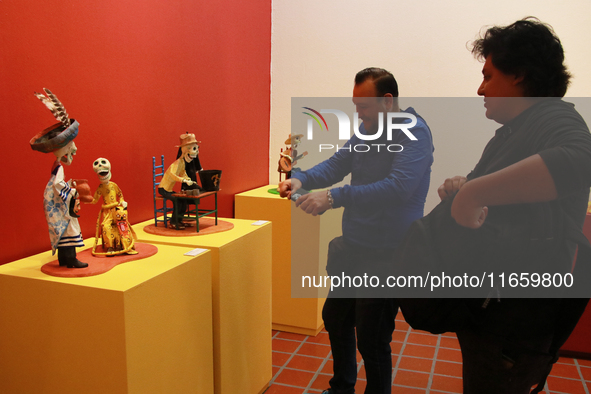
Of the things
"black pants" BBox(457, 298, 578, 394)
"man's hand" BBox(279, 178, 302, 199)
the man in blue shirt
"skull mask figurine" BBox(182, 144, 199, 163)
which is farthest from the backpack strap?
"skull mask figurine" BBox(182, 144, 199, 163)

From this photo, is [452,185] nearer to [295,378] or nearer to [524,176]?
[524,176]

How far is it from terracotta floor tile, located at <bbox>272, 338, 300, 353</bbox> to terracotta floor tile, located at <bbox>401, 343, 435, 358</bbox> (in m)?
0.70

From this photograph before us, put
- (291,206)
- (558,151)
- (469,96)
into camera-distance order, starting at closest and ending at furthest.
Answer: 1. (558,151)
2. (291,206)
3. (469,96)

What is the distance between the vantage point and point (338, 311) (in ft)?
7.09

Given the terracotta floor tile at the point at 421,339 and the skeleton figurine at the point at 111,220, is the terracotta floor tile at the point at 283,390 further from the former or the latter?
the skeleton figurine at the point at 111,220

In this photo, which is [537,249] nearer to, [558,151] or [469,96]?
[558,151]

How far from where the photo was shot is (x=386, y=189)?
5.88 feet

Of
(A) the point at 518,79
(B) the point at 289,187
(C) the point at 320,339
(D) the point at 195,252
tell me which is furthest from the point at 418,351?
(A) the point at 518,79

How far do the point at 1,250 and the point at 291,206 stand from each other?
1.75 meters

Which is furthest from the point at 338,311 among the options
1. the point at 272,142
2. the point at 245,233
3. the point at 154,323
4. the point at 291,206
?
the point at 272,142

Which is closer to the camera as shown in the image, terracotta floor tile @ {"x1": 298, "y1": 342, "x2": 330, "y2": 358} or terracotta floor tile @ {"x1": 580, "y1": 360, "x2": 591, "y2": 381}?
terracotta floor tile @ {"x1": 580, "y1": 360, "x2": 591, "y2": 381}

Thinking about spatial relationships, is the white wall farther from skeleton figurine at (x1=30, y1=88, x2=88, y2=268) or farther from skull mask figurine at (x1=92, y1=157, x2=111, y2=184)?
skeleton figurine at (x1=30, y1=88, x2=88, y2=268)

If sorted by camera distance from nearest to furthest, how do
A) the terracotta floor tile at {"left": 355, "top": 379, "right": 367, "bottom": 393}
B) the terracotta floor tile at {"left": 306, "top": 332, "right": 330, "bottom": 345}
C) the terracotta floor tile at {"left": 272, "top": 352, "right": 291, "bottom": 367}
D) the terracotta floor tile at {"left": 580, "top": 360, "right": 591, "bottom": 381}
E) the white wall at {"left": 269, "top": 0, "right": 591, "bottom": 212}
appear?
the terracotta floor tile at {"left": 355, "top": 379, "right": 367, "bottom": 393}
the terracotta floor tile at {"left": 580, "top": 360, "right": 591, "bottom": 381}
the terracotta floor tile at {"left": 272, "top": 352, "right": 291, "bottom": 367}
the terracotta floor tile at {"left": 306, "top": 332, "right": 330, "bottom": 345}
the white wall at {"left": 269, "top": 0, "right": 591, "bottom": 212}

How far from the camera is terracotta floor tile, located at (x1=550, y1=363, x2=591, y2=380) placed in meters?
2.81
